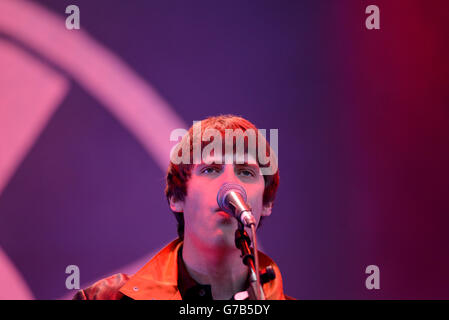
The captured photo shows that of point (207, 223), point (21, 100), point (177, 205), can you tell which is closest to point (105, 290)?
point (177, 205)

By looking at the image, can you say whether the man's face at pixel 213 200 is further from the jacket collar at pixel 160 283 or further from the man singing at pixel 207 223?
the jacket collar at pixel 160 283

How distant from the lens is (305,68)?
8.78 feet

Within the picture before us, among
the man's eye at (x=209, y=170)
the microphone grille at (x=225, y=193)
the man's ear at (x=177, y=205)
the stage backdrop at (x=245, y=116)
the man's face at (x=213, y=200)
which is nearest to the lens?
the microphone grille at (x=225, y=193)

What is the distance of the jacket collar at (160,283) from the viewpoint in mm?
1835

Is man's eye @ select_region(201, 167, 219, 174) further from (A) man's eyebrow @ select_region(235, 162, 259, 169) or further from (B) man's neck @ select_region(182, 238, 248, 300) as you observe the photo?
(B) man's neck @ select_region(182, 238, 248, 300)

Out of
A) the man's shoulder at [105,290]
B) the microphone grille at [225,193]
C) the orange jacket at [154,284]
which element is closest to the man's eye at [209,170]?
the microphone grille at [225,193]

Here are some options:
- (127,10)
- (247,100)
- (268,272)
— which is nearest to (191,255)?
(268,272)

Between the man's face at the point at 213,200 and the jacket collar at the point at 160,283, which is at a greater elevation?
the man's face at the point at 213,200

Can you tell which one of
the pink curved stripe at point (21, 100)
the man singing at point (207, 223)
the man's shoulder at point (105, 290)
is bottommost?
the man's shoulder at point (105, 290)

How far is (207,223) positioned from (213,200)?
9 centimetres

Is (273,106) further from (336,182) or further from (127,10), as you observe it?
(127,10)

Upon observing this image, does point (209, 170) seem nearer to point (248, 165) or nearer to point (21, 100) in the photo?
point (248, 165)

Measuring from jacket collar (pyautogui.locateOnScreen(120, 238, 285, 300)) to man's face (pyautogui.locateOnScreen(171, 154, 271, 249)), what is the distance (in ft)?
0.45

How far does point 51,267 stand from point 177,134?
956 millimetres
